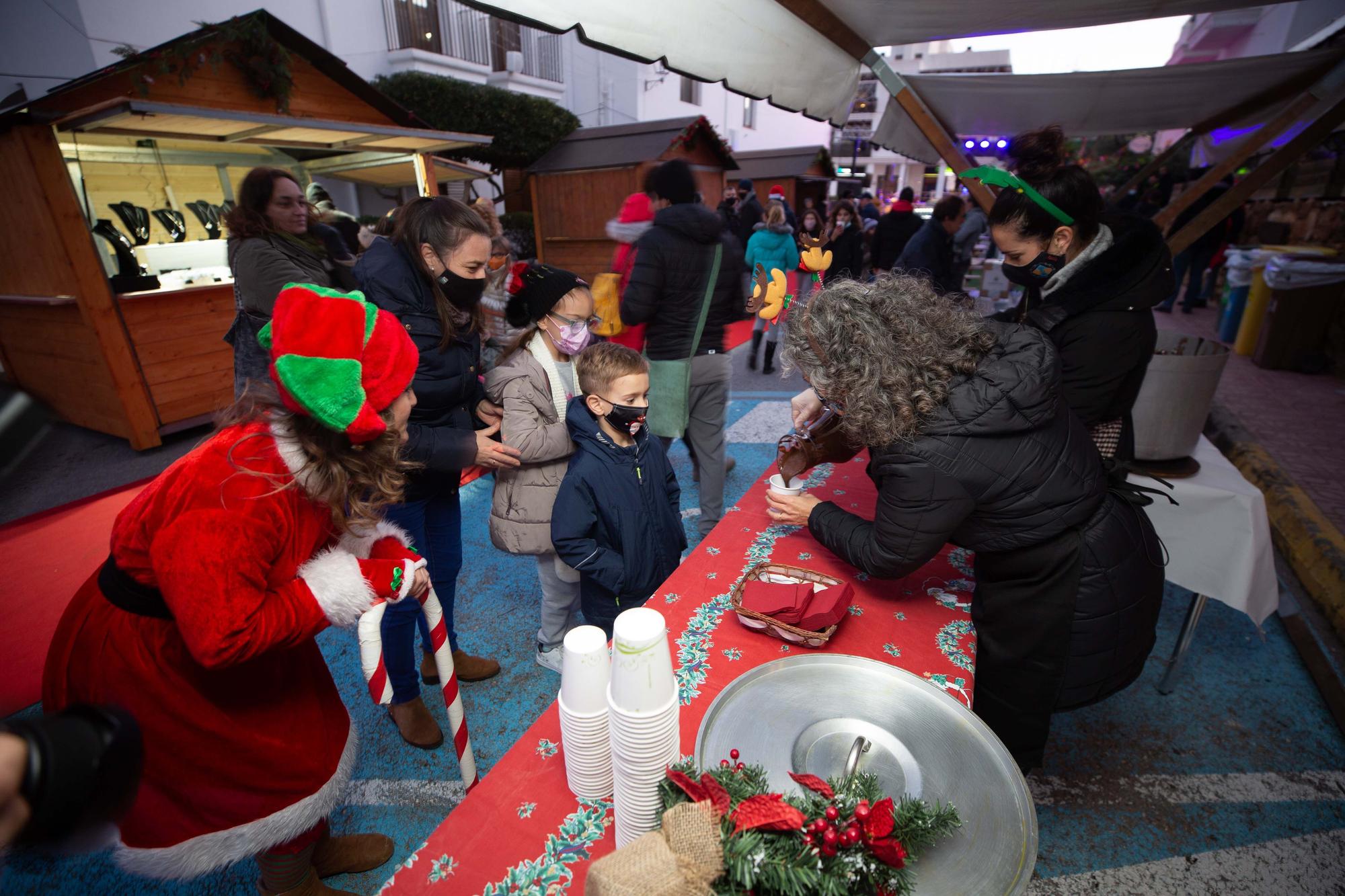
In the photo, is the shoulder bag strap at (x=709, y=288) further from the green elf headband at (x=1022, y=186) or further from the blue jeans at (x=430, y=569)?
the blue jeans at (x=430, y=569)

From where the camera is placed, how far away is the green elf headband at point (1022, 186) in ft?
7.16

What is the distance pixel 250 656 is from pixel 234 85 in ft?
22.7

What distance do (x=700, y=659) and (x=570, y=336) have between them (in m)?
1.48

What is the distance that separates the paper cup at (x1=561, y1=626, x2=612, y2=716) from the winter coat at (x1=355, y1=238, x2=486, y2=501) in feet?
4.22

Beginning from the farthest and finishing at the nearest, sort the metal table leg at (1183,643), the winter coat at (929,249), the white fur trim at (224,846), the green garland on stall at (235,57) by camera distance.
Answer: the winter coat at (929,249) → the green garland on stall at (235,57) → the metal table leg at (1183,643) → the white fur trim at (224,846)

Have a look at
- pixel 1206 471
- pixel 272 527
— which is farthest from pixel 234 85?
pixel 1206 471

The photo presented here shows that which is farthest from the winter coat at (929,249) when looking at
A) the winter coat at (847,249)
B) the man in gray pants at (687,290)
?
the man in gray pants at (687,290)

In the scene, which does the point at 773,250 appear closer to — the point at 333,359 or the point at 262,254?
the point at 262,254

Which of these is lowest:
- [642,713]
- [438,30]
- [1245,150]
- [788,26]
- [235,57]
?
[642,713]

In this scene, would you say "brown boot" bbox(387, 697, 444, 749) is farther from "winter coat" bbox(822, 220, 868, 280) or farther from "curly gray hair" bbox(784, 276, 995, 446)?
"winter coat" bbox(822, 220, 868, 280)

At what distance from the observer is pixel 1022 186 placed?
223 cm

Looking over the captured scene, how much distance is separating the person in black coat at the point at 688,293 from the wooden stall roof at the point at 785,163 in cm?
1363

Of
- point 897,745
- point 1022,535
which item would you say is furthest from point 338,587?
point 1022,535

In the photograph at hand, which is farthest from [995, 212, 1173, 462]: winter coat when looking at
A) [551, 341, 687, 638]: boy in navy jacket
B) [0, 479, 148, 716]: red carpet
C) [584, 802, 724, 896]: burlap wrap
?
[0, 479, 148, 716]: red carpet
